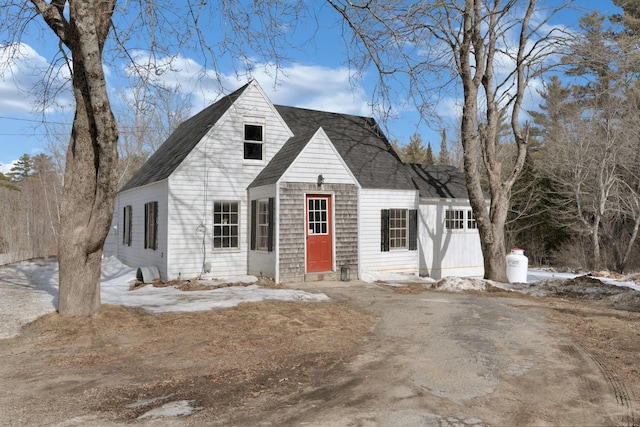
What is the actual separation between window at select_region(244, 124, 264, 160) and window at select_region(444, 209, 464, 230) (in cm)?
736

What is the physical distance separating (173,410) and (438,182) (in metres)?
15.1

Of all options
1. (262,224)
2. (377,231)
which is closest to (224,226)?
(262,224)

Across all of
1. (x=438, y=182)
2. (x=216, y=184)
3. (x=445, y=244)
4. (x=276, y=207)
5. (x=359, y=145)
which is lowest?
(x=445, y=244)

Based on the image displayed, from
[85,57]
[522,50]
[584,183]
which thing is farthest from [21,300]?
[584,183]

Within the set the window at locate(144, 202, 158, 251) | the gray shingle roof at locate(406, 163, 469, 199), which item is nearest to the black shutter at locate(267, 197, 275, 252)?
the window at locate(144, 202, 158, 251)

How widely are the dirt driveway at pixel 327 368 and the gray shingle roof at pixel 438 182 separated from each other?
8405 millimetres

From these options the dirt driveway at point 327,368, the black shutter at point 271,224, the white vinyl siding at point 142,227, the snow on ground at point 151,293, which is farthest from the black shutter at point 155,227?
the dirt driveway at point 327,368

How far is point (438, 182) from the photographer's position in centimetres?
1766

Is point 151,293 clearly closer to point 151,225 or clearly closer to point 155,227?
point 155,227

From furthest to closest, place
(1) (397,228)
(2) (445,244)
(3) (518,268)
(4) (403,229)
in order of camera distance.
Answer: (2) (445,244)
(4) (403,229)
(1) (397,228)
(3) (518,268)

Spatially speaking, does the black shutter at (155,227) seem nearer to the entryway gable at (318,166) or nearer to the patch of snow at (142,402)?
the entryway gable at (318,166)

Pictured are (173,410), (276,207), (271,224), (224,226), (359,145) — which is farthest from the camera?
(359,145)

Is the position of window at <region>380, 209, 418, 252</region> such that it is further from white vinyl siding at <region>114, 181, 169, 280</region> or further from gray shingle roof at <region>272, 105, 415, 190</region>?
white vinyl siding at <region>114, 181, 169, 280</region>

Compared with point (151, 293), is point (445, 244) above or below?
above
